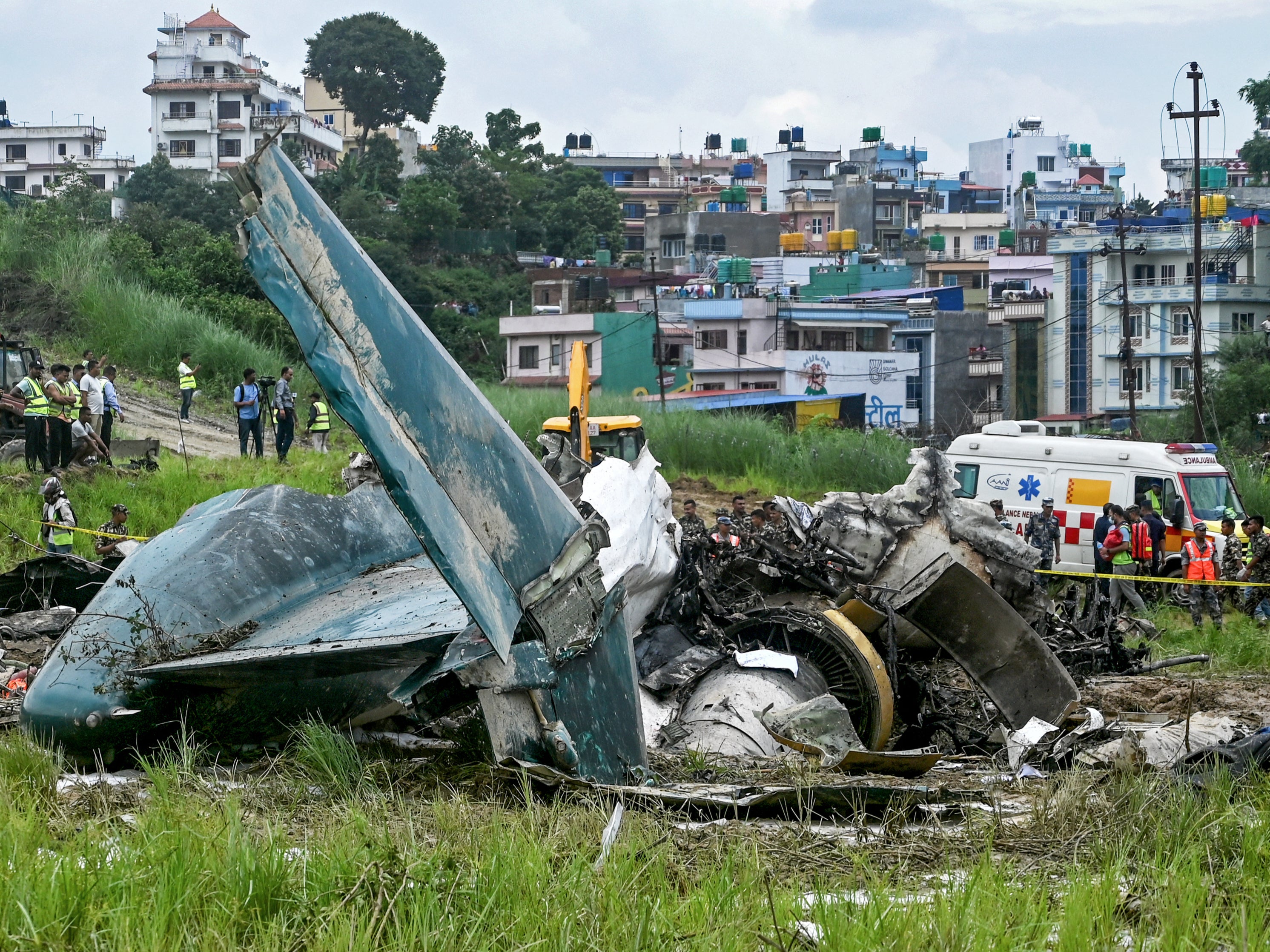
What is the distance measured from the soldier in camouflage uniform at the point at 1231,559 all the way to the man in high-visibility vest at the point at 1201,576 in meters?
0.47

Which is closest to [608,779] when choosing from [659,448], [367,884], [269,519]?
[367,884]

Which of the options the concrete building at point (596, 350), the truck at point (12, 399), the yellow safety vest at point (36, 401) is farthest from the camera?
the concrete building at point (596, 350)

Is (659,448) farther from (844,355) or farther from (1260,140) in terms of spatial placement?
(1260,140)

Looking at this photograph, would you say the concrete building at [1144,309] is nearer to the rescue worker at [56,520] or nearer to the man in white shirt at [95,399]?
the man in white shirt at [95,399]

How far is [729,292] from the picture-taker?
58.5m

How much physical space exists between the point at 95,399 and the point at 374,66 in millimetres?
69766

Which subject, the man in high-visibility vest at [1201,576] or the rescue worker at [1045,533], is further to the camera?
the rescue worker at [1045,533]

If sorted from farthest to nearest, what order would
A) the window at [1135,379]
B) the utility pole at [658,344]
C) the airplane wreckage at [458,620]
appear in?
the window at [1135,379], the utility pole at [658,344], the airplane wreckage at [458,620]

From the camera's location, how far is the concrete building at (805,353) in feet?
181

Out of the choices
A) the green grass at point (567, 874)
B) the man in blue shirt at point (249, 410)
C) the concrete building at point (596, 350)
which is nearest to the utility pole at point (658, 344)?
the concrete building at point (596, 350)

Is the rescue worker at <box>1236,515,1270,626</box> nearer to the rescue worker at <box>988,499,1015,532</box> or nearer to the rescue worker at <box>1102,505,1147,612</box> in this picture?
the rescue worker at <box>1102,505,1147,612</box>

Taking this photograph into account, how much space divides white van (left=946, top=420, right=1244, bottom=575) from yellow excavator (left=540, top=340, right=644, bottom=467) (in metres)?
4.81

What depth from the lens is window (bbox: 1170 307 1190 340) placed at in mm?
54375

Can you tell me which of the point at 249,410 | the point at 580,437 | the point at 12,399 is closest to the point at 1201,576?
the point at 580,437
